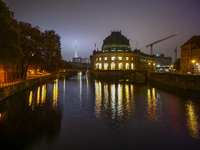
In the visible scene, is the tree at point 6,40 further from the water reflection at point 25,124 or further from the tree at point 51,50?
the tree at point 51,50

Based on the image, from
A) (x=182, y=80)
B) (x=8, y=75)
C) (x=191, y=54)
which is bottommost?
(x=182, y=80)

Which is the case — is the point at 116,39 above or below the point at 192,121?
above

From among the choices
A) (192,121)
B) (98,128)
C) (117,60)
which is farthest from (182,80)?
(117,60)

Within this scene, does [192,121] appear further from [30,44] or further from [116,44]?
[116,44]

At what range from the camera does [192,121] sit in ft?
71.4

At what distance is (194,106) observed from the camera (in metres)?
29.8

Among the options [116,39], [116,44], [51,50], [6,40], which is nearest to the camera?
[6,40]

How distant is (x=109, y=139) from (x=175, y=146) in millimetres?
5997

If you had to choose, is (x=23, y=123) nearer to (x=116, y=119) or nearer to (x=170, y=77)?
(x=116, y=119)

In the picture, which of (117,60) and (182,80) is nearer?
(182,80)

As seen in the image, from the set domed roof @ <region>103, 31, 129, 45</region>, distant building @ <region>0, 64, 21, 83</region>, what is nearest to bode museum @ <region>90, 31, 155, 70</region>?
domed roof @ <region>103, 31, 129, 45</region>

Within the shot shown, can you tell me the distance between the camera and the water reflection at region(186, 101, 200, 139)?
58.9ft

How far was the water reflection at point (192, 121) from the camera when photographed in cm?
1795

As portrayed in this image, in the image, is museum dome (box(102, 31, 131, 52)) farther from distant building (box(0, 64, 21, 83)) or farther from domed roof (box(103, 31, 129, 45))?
distant building (box(0, 64, 21, 83))
